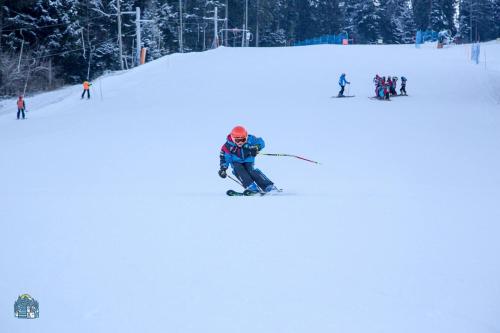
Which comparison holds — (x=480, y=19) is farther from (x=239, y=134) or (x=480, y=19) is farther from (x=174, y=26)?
(x=239, y=134)

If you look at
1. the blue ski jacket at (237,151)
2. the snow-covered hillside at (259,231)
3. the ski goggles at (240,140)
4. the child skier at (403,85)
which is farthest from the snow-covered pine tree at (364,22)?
the ski goggles at (240,140)

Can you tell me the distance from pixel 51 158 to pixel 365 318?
11.0m

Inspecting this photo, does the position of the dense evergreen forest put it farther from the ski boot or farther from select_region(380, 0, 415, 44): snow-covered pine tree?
the ski boot

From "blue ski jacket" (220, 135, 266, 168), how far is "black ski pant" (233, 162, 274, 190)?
107 millimetres

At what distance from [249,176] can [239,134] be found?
30.5 inches

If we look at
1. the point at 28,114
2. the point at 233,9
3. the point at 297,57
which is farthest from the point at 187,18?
the point at 28,114

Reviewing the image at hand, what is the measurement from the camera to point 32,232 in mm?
6105

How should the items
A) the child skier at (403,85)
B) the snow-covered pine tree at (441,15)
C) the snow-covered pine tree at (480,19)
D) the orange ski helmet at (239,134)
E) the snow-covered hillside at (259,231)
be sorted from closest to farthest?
the snow-covered hillside at (259,231)
the orange ski helmet at (239,134)
the child skier at (403,85)
the snow-covered pine tree at (441,15)
the snow-covered pine tree at (480,19)

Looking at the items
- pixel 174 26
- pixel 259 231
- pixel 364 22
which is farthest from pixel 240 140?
pixel 364 22

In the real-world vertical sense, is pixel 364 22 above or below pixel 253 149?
above

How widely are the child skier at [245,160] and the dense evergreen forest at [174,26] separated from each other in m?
29.2

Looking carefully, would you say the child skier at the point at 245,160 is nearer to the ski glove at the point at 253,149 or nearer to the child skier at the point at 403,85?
the ski glove at the point at 253,149

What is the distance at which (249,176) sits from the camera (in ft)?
28.6

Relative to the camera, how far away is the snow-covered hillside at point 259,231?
4.05 meters
